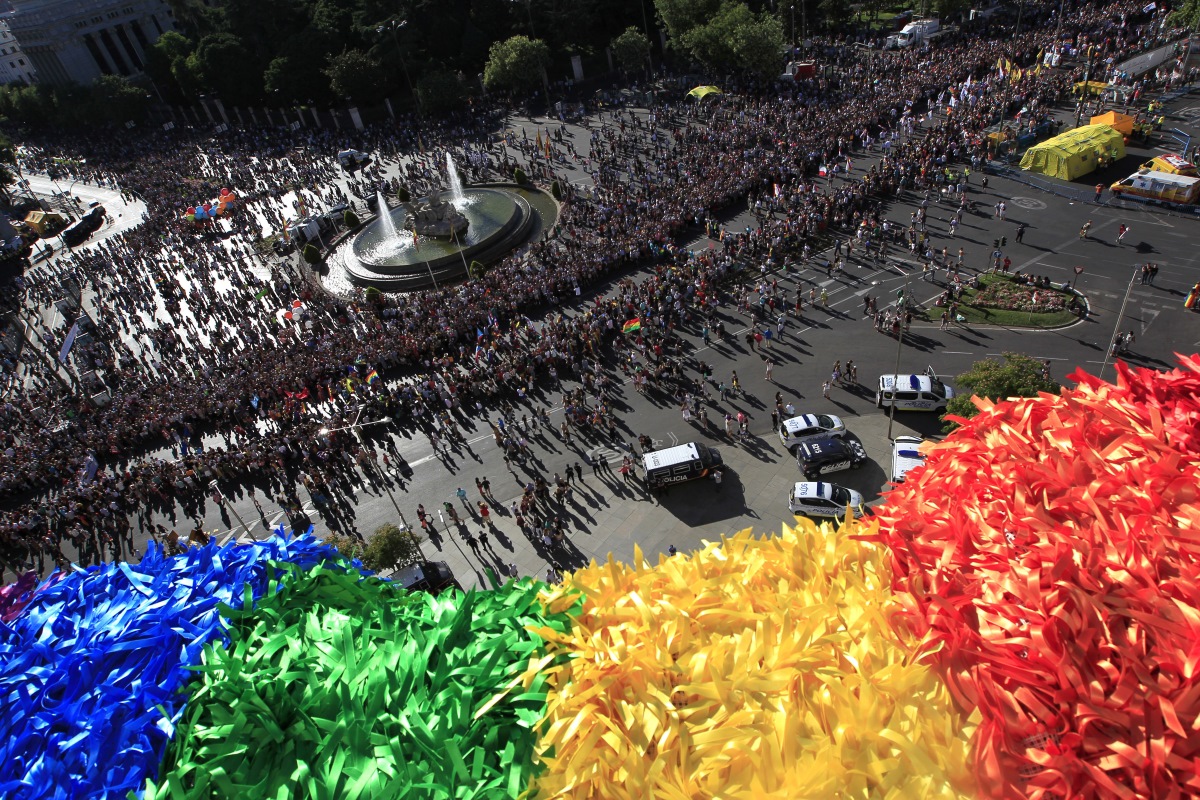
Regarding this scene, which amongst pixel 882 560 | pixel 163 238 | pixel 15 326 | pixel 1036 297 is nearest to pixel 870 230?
pixel 1036 297

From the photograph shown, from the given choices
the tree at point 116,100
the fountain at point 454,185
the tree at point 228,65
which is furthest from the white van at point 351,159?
the tree at point 116,100

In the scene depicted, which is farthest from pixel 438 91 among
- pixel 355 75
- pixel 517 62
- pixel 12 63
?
pixel 12 63

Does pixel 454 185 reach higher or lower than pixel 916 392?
higher

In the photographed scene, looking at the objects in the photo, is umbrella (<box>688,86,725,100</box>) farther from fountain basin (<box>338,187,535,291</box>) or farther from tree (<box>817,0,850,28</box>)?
tree (<box>817,0,850,28</box>)

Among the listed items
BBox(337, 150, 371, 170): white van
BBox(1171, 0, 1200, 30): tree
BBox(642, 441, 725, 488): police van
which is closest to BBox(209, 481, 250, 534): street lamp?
BBox(642, 441, 725, 488): police van

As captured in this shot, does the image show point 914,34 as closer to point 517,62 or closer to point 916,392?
point 517,62
